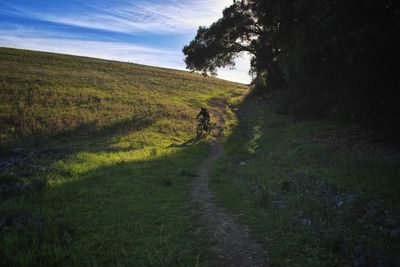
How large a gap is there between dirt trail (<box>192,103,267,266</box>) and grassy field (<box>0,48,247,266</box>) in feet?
1.21

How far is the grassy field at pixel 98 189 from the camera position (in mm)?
7465

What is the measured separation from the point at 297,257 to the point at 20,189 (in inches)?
386

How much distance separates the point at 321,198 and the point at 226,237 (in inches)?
143

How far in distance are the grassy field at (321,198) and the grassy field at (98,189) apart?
6.23 feet

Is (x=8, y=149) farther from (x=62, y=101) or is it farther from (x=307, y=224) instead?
(x=307, y=224)

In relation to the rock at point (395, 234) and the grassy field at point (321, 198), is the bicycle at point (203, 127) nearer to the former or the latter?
the grassy field at point (321, 198)

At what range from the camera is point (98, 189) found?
480 inches

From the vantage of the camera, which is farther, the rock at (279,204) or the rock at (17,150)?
the rock at (17,150)

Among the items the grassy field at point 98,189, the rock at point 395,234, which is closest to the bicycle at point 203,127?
the grassy field at point 98,189

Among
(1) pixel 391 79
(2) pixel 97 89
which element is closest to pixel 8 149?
(1) pixel 391 79

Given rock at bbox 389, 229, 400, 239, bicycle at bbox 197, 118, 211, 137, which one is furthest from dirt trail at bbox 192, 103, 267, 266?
bicycle at bbox 197, 118, 211, 137

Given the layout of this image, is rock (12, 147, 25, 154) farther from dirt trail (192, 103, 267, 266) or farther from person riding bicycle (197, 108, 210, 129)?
person riding bicycle (197, 108, 210, 129)

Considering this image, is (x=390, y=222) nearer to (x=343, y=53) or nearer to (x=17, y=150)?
(x=343, y=53)

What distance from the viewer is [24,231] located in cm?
815
